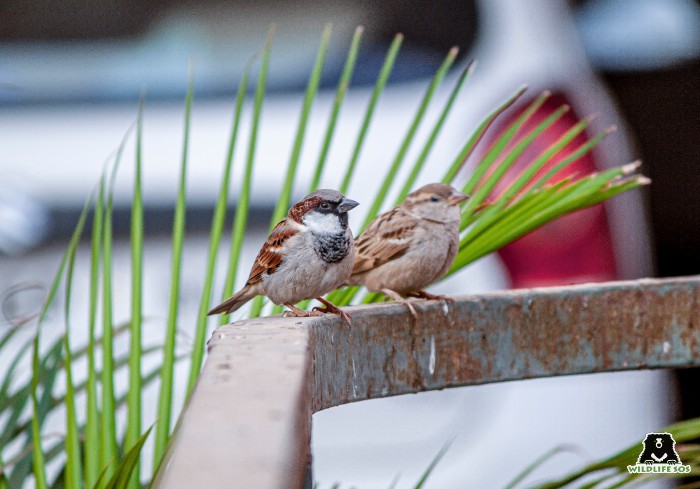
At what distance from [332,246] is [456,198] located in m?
0.37

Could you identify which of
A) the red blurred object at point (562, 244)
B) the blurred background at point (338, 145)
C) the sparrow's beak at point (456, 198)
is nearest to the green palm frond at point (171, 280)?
the sparrow's beak at point (456, 198)

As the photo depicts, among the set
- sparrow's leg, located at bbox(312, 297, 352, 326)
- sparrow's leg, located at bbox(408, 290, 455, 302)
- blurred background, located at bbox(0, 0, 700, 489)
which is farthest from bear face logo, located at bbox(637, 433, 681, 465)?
blurred background, located at bbox(0, 0, 700, 489)

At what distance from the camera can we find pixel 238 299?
2402mm

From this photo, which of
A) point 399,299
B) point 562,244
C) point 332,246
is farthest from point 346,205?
point 562,244

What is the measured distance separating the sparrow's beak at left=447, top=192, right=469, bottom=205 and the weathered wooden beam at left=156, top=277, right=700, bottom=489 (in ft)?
1.37

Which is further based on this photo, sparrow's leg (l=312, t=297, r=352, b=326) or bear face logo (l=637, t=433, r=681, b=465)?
bear face logo (l=637, t=433, r=681, b=465)

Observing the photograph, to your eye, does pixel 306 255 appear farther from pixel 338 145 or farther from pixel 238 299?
pixel 338 145

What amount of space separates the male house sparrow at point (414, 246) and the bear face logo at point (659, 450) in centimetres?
59

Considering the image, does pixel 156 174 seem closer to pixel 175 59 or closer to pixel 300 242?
pixel 175 59

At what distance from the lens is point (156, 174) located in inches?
140

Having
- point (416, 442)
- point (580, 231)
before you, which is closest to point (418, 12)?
point (580, 231)

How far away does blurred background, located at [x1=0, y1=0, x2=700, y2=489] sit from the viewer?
3537mm

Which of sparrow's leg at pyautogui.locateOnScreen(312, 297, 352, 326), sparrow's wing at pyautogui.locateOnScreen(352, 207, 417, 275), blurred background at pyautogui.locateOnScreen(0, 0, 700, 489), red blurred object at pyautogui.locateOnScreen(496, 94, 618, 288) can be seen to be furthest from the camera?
red blurred object at pyautogui.locateOnScreen(496, 94, 618, 288)

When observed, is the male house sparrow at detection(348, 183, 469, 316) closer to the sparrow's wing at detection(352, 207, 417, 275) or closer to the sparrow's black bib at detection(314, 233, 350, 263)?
the sparrow's wing at detection(352, 207, 417, 275)
